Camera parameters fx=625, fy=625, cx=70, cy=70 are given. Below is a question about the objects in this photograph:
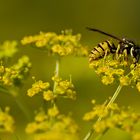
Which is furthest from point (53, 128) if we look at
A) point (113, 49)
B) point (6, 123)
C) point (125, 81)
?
point (113, 49)

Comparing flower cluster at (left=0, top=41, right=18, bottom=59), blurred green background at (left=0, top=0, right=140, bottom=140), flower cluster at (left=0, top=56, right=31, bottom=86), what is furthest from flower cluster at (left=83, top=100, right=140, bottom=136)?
blurred green background at (left=0, top=0, right=140, bottom=140)

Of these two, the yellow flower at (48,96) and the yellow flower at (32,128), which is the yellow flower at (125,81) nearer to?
the yellow flower at (48,96)

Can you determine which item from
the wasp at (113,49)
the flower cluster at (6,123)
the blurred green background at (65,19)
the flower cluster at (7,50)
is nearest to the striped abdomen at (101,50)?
the wasp at (113,49)

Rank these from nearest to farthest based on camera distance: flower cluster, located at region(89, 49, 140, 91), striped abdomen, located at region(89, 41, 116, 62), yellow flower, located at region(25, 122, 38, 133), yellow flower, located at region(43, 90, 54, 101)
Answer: yellow flower, located at region(25, 122, 38, 133)
yellow flower, located at region(43, 90, 54, 101)
flower cluster, located at region(89, 49, 140, 91)
striped abdomen, located at region(89, 41, 116, 62)

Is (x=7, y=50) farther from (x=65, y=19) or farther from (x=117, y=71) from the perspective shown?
(x=65, y=19)

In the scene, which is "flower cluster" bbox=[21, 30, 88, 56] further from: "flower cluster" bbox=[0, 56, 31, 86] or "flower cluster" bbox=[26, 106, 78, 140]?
"flower cluster" bbox=[26, 106, 78, 140]
